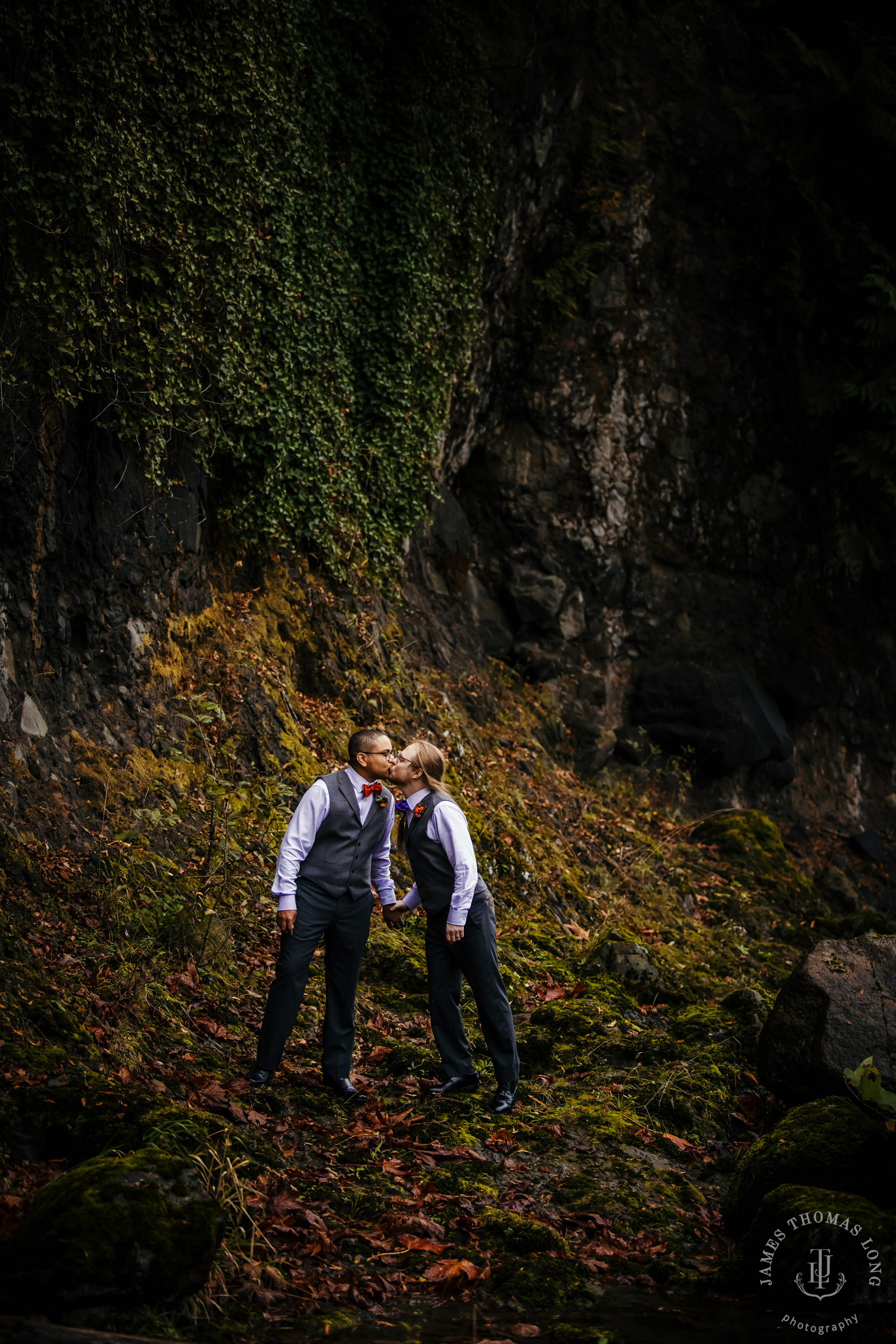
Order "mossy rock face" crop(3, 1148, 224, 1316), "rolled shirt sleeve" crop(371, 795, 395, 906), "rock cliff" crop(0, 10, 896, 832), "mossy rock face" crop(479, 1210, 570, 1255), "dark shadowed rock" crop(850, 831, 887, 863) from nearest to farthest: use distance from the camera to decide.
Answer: "mossy rock face" crop(3, 1148, 224, 1316) < "mossy rock face" crop(479, 1210, 570, 1255) < "rolled shirt sleeve" crop(371, 795, 395, 906) < "rock cliff" crop(0, 10, 896, 832) < "dark shadowed rock" crop(850, 831, 887, 863)

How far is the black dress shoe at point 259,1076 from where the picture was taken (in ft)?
18.3

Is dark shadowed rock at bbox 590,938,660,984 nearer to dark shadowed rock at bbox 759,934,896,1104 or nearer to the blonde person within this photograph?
dark shadowed rock at bbox 759,934,896,1104

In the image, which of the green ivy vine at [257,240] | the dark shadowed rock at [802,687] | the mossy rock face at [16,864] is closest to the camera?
the mossy rock face at [16,864]

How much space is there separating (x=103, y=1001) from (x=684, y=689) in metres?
11.7

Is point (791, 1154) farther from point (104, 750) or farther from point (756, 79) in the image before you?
point (756, 79)

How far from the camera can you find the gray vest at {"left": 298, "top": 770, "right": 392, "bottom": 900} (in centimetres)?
579

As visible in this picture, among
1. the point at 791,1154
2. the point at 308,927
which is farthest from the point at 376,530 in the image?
A: the point at 791,1154

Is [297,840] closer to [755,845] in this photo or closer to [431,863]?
[431,863]

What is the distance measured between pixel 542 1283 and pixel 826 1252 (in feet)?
3.93

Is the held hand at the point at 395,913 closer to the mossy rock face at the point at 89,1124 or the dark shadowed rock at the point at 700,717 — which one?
the mossy rock face at the point at 89,1124

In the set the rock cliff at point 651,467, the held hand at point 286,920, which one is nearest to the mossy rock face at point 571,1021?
the held hand at point 286,920

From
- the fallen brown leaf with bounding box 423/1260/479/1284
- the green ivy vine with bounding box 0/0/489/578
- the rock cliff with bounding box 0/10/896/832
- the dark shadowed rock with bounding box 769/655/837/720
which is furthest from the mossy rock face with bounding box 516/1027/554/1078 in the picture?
the dark shadowed rock with bounding box 769/655/837/720

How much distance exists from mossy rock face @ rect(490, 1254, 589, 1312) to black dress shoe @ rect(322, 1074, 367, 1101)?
5.57ft

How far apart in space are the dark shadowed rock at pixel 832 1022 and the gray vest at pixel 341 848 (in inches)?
110
